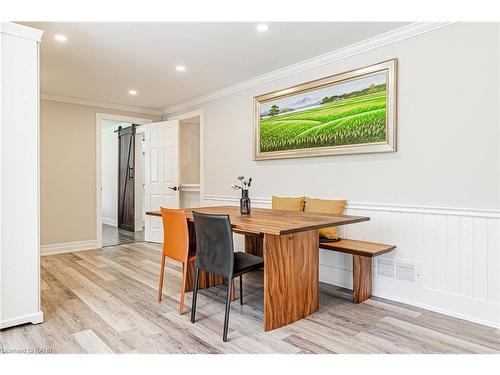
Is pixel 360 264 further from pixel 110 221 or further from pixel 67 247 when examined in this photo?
pixel 110 221

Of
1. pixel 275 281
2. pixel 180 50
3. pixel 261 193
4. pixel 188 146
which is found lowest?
pixel 275 281

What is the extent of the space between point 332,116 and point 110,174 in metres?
6.43

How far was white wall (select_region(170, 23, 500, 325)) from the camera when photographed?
8.07ft

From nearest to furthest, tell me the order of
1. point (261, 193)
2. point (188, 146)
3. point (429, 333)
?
point (429, 333) → point (261, 193) → point (188, 146)

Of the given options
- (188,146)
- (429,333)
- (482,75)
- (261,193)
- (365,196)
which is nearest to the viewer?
(429,333)

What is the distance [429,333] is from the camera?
231cm

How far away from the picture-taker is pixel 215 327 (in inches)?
95.3

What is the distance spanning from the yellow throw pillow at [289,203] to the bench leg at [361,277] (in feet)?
2.78

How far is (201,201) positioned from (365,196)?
A: 9.25 feet

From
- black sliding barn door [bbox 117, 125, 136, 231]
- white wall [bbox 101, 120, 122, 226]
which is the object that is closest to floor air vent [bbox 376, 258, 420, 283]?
black sliding barn door [bbox 117, 125, 136, 231]

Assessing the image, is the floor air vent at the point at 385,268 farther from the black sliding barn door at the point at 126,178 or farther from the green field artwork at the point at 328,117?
the black sliding barn door at the point at 126,178

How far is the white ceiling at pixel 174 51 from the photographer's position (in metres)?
2.86
